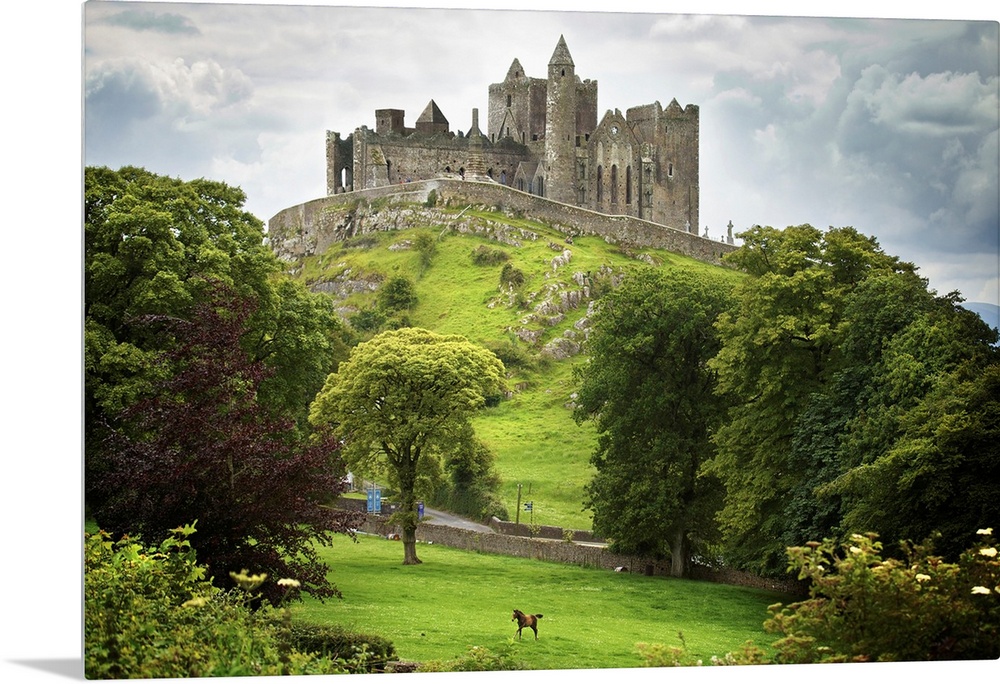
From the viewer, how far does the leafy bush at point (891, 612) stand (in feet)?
58.7

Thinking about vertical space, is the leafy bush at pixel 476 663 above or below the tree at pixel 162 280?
below

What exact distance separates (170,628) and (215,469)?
3.07 metres

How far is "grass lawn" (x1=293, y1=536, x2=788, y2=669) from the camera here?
780 inches

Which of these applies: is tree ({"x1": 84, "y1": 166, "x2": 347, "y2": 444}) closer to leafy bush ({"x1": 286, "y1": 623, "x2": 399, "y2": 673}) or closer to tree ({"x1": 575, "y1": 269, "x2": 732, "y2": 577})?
leafy bush ({"x1": 286, "y1": 623, "x2": 399, "y2": 673})

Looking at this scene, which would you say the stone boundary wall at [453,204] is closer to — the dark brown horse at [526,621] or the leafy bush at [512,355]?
the leafy bush at [512,355]

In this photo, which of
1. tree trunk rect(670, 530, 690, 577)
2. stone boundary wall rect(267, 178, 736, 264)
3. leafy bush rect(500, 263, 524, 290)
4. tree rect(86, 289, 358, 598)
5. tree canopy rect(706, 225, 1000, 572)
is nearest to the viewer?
tree rect(86, 289, 358, 598)

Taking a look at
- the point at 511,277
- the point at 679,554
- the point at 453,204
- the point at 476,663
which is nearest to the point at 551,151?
the point at 453,204

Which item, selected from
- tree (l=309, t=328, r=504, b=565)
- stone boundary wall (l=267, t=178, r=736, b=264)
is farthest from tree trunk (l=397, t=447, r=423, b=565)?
stone boundary wall (l=267, t=178, r=736, b=264)

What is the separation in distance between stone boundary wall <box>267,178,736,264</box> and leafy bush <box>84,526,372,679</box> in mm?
41429

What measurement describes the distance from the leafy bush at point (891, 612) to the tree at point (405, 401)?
12511mm

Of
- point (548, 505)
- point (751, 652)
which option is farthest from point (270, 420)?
point (548, 505)

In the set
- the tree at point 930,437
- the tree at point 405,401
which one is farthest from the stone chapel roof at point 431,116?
the tree at point 930,437

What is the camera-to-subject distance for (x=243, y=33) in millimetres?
20281

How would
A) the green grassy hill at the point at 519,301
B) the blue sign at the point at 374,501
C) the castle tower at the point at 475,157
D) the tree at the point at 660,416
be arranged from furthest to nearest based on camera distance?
1. the castle tower at the point at 475,157
2. the green grassy hill at the point at 519,301
3. the blue sign at the point at 374,501
4. the tree at the point at 660,416
